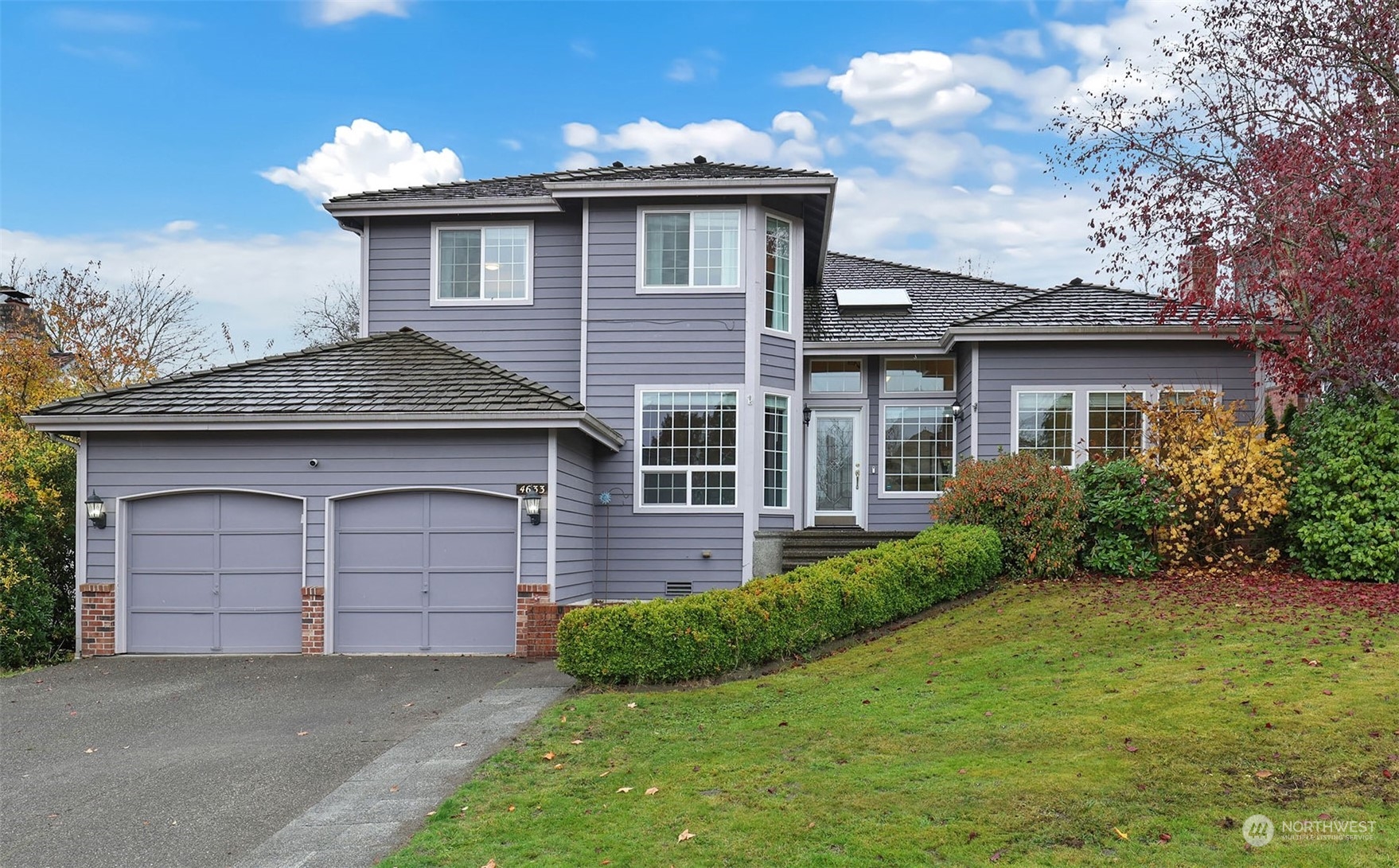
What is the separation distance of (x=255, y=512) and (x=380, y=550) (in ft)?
5.58

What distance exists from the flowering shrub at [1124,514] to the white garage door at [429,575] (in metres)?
7.62

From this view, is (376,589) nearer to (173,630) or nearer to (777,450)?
(173,630)

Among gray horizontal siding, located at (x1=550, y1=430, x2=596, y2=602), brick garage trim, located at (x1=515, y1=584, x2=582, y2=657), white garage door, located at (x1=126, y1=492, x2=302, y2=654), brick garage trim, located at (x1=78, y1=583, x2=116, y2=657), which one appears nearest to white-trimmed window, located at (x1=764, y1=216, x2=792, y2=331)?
gray horizontal siding, located at (x1=550, y1=430, x2=596, y2=602)

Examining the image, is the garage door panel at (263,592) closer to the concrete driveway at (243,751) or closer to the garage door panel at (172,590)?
the garage door panel at (172,590)

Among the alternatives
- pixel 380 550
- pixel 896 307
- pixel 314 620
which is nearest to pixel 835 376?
pixel 896 307

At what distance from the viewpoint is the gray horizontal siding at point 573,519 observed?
1182cm

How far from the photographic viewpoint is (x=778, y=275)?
14477mm

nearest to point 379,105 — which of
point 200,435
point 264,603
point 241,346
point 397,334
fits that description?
point 397,334

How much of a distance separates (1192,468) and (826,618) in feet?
18.6

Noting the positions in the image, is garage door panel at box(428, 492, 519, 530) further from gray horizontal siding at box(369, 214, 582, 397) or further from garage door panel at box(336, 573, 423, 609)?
gray horizontal siding at box(369, 214, 582, 397)

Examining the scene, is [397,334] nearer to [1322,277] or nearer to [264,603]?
[264,603]

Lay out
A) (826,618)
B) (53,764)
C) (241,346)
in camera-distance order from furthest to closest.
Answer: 1. (241,346)
2. (826,618)
3. (53,764)

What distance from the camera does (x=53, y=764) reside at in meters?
7.39

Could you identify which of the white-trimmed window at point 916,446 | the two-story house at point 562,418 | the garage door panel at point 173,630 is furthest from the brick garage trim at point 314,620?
the white-trimmed window at point 916,446
